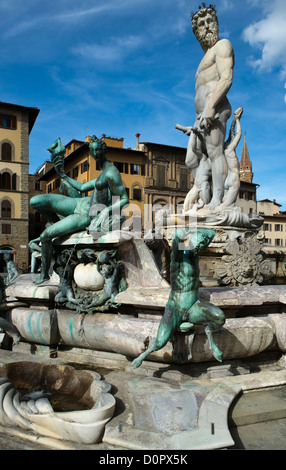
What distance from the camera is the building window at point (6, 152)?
35.9m

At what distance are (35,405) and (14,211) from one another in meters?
35.3

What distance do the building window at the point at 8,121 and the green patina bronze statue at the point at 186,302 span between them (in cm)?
3663

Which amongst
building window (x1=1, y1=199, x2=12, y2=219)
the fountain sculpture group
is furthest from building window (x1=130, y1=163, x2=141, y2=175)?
the fountain sculpture group

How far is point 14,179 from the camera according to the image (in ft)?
119

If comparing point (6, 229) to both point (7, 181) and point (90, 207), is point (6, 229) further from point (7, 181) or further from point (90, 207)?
point (90, 207)

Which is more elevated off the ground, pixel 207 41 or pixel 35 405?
pixel 207 41

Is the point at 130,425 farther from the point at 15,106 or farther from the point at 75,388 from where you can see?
the point at 15,106

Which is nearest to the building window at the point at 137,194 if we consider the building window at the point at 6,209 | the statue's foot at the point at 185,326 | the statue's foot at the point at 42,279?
the building window at the point at 6,209

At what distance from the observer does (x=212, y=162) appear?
25.0 feet

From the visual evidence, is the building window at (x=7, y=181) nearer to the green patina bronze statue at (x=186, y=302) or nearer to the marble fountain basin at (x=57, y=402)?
the marble fountain basin at (x=57, y=402)

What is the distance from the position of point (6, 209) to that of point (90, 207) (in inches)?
1315

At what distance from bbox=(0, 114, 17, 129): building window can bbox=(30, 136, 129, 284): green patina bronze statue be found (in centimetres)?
3459

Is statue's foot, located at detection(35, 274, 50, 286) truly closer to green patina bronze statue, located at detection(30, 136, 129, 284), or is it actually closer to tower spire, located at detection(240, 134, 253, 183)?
green patina bronze statue, located at detection(30, 136, 129, 284)

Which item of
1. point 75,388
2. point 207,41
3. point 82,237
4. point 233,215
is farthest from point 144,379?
point 207,41
